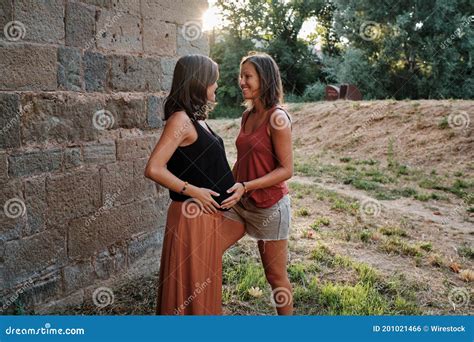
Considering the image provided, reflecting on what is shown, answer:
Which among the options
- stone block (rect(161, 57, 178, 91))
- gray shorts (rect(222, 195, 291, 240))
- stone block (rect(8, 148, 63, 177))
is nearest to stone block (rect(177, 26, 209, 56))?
stone block (rect(161, 57, 178, 91))

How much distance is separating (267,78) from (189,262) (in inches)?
49.1

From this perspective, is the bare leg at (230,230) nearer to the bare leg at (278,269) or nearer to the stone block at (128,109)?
the bare leg at (278,269)

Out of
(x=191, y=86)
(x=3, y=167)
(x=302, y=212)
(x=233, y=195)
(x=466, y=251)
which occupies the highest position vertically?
(x=191, y=86)

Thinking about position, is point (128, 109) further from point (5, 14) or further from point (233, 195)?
point (233, 195)

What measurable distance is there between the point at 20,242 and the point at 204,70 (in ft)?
5.62

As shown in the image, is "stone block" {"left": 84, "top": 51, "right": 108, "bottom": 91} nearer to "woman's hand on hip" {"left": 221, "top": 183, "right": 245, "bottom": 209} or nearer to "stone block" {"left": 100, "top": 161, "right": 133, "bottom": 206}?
"stone block" {"left": 100, "top": 161, "right": 133, "bottom": 206}

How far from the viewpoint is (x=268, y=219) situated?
2938 mm

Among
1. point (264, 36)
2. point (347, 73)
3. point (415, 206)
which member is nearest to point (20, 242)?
point (415, 206)

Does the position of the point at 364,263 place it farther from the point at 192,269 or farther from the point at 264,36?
the point at 264,36

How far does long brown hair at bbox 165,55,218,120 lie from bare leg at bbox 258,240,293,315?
0.99 m

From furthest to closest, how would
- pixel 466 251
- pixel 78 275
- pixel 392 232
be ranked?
pixel 392 232, pixel 466 251, pixel 78 275

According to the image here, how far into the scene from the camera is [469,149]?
1019cm

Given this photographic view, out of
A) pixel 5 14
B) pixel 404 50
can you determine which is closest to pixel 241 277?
pixel 5 14

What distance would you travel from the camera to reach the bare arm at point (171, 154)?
99.6 inches
